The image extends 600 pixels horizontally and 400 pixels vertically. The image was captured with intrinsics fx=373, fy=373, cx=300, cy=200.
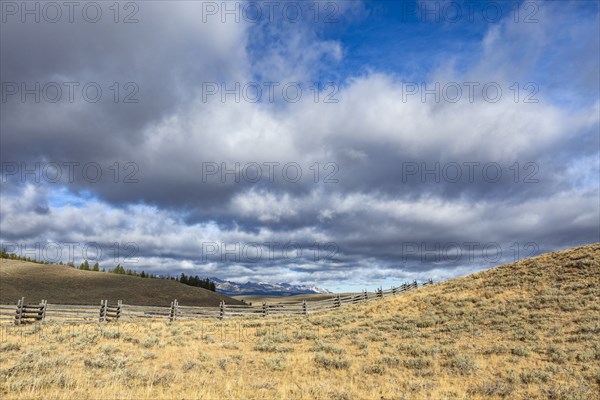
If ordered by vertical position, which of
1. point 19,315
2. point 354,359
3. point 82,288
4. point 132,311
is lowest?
point 82,288

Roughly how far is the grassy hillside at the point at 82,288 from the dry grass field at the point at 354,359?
141 ft

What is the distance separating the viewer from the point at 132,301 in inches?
2425

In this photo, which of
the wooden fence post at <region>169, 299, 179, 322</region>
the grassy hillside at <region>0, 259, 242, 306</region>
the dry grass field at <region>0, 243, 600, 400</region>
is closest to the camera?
the dry grass field at <region>0, 243, 600, 400</region>

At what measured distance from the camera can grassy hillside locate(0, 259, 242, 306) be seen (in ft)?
190

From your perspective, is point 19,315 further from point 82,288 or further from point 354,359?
point 82,288

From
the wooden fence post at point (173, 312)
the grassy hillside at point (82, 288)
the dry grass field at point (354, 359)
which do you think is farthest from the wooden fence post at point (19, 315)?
the grassy hillside at point (82, 288)

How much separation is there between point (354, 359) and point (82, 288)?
65412 millimetres

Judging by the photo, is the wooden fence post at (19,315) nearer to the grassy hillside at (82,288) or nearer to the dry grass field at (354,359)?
the dry grass field at (354,359)

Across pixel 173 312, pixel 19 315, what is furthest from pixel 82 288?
pixel 19 315

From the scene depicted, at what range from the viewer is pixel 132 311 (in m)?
31.4

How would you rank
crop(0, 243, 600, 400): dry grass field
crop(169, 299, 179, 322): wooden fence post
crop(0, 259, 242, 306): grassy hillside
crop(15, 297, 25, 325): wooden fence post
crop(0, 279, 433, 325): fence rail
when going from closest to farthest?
crop(0, 243, 600, 400): dry grass field → crop(15, 297, 25, 325): wooden fence post → crop(0, 279, 433, 325): fence rail → crop(169, 299, 179, 322): wooden fence post → crop(0, 259, 242, 306): grassy hillside

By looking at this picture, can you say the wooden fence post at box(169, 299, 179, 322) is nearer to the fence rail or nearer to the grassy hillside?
the fence rail

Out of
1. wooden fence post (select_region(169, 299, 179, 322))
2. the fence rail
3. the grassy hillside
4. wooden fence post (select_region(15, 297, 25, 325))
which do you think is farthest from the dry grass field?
the grassy hillside

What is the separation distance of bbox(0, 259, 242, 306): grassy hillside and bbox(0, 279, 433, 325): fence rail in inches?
1054
